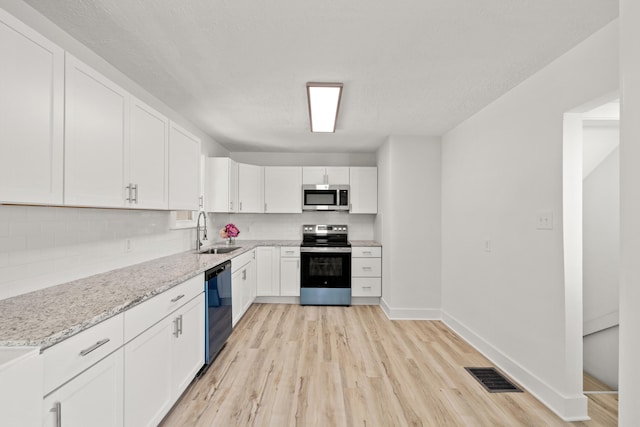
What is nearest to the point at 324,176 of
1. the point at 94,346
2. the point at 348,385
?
the point at 348,385

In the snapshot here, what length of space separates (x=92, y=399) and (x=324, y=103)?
8.41ft

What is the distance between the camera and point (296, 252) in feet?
15.4

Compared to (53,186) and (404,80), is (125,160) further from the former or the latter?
(404,80)

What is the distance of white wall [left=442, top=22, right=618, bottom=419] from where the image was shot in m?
2.07

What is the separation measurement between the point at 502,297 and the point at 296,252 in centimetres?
276

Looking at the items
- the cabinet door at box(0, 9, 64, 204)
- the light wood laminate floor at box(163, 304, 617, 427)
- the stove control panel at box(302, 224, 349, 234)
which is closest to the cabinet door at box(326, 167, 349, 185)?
the stove control panel at box(302, 224, 349, 234)

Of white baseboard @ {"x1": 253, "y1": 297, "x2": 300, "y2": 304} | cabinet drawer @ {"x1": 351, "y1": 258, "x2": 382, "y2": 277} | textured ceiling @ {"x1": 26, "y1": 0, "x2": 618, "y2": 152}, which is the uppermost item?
textured ceiling @ {"x1": 26, "y1": 0, "x2": 618, "y2": 152}

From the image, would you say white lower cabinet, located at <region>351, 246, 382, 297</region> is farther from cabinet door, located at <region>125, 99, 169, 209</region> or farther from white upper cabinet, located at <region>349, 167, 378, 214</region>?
cabinet door, located at <region>125, 99, 169, 209</region>

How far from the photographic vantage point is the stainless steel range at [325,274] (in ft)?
15.1

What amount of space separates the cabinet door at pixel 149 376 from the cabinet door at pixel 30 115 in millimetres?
842

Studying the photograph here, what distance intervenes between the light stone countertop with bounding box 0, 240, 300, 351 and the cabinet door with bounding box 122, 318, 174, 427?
0.24 m

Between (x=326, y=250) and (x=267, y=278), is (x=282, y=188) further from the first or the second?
(x=267, y=278)

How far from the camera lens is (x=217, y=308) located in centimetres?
279

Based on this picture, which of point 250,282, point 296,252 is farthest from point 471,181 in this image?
point 250,282
